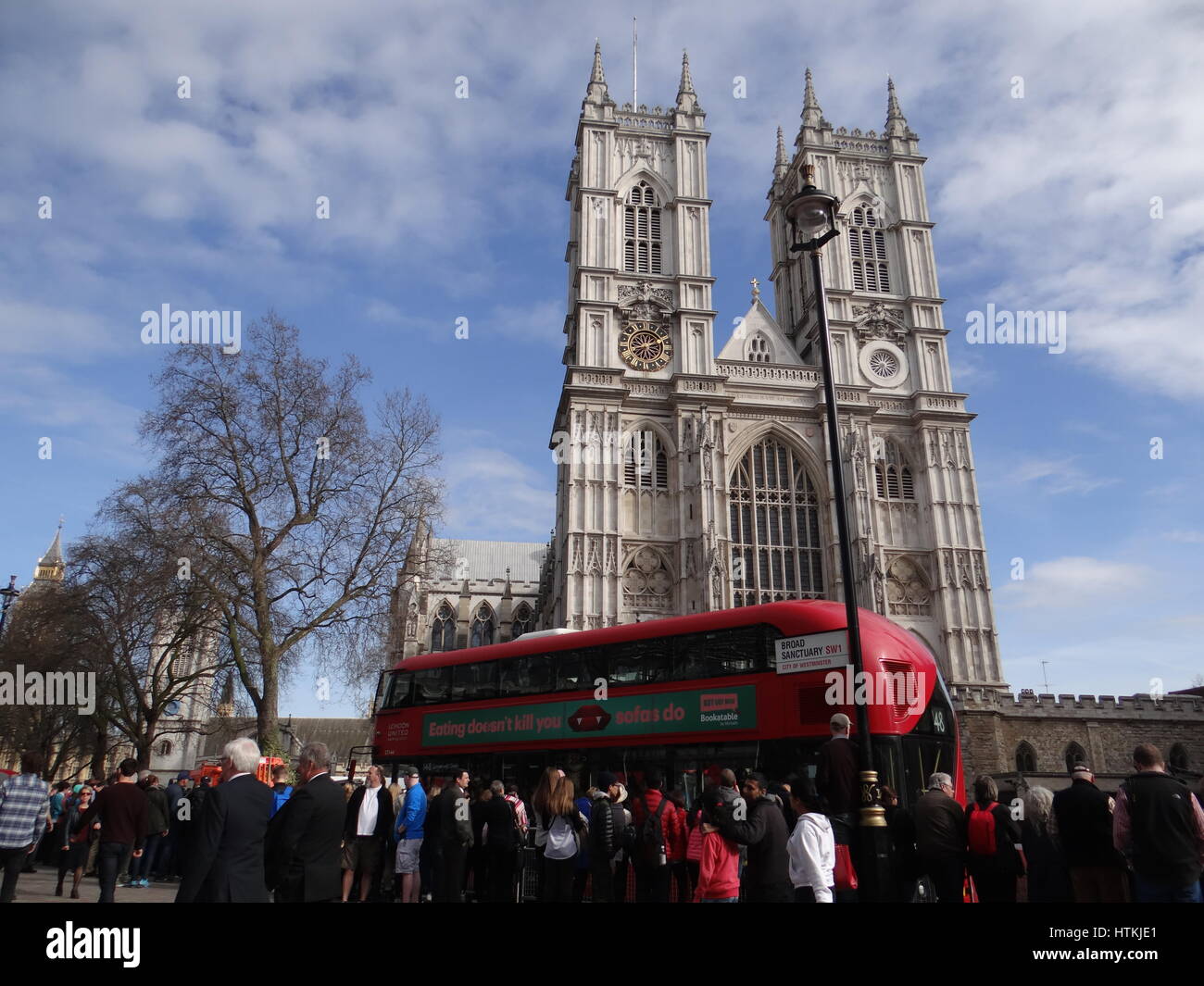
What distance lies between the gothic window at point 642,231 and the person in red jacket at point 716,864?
36833 mm

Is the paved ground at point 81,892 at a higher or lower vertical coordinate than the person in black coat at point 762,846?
lower

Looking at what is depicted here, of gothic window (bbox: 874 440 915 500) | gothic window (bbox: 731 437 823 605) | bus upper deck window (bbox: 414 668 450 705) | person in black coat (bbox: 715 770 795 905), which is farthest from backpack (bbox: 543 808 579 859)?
gothic window (bbox: 874 440 915 500)

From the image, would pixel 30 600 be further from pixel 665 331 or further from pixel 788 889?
pixel 788 889

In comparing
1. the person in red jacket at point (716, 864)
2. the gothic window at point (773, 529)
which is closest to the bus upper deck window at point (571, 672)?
the person in red jacket at point (716, 864)

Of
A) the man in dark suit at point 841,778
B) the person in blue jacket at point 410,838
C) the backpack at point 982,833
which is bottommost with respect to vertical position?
the person in blue jacket at point 410,838

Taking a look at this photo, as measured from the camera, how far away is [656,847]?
26.3 feet

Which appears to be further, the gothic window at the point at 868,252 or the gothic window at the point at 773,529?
the gothic window at the point at 868,252

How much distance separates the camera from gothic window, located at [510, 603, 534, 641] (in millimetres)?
60822

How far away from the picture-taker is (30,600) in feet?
101

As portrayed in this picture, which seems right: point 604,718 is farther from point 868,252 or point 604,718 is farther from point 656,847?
point 868,252

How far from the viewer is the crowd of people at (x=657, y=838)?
17.9 ft

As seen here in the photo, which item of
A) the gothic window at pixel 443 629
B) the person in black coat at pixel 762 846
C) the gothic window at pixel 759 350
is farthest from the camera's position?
the gothic window at pixel 443 629

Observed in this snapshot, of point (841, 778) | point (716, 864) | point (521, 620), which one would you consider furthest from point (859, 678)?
point (521, 620)

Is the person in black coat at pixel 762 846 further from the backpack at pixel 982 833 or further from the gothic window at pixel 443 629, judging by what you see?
the gothic window at pixel 443 629
